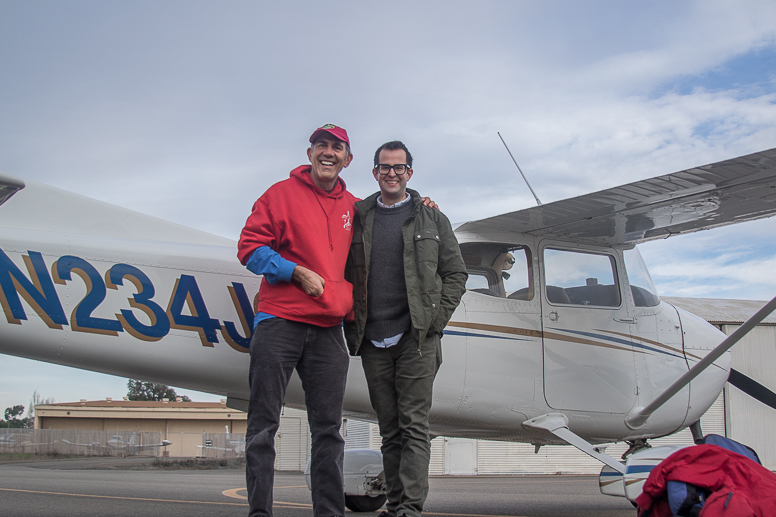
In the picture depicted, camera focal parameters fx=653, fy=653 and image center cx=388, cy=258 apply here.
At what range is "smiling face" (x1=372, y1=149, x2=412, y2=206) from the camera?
3742 millimetres

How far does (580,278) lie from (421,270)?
268 centimetres

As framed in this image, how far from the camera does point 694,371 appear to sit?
5.04 metres

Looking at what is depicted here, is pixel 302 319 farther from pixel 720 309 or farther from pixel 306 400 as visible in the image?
pixel 720 309

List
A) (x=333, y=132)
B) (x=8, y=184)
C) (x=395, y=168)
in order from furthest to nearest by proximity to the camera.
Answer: (x=395, y=168) → (x=333, y=132) → (x=8, y=184)

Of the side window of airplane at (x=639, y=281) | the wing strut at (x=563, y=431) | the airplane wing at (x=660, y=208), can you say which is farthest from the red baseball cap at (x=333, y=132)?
the side window of airplane at (x=639, y=281)

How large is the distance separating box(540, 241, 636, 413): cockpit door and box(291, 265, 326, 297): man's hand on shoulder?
2.73 metres

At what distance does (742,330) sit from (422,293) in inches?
103

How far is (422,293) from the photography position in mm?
3510

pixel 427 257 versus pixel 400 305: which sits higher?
pixel 427 257

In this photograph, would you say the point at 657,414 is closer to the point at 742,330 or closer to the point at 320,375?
the point at 742,330

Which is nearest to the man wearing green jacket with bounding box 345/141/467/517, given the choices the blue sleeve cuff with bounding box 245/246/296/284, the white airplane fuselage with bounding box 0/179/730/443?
the blue sleeve cuff with bounding box 245/246/296/284

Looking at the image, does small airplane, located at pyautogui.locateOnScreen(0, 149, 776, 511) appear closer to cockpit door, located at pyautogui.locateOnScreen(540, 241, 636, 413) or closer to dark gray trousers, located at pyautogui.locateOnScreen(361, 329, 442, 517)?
cockpit door, located at pyautogui.locateOnScreen(540, 241, 636, 413)

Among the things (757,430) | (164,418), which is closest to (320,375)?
(757,430)

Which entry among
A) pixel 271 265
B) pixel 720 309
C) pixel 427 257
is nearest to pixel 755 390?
pixel 427 257
